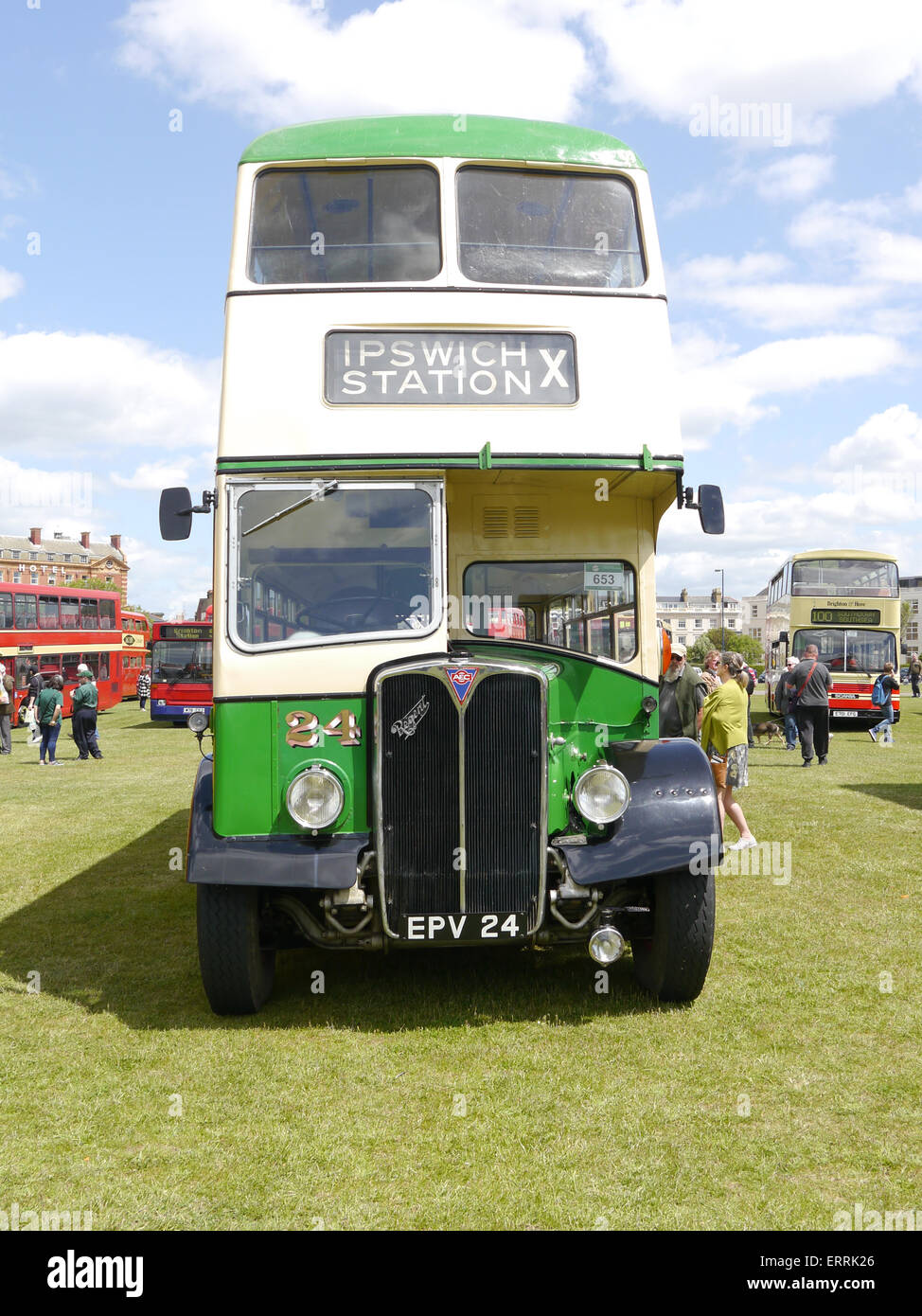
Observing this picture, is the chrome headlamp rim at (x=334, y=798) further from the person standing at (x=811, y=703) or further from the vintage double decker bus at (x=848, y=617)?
the vintage double decker bus at (x=848, y=617)

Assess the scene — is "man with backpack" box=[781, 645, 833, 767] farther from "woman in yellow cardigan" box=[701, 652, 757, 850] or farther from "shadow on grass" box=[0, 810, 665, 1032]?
"shadow on grass" box=[0, 810, 665, 1032]

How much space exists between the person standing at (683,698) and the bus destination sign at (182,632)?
885 inches

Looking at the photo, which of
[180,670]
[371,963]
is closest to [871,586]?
[180,670]

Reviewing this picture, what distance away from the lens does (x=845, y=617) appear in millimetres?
29234

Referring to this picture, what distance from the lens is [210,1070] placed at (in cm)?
521

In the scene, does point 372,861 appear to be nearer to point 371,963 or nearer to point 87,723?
point 371,963

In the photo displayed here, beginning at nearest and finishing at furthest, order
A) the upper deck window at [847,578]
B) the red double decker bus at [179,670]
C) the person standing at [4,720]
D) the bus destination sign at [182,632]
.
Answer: the person standing at [4,720] < the upper deck window at [847,578] < the red double decker bus at [179,670] < the bus destination sign at [182,632]

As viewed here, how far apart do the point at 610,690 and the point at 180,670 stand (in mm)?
26451

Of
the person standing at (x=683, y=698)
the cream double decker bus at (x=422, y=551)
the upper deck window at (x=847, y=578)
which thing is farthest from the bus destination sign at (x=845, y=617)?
the cream double decker bus at (x=422, y=551)

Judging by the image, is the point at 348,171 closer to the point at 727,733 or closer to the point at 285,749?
the point at 285,749

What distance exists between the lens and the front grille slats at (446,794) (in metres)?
5.68

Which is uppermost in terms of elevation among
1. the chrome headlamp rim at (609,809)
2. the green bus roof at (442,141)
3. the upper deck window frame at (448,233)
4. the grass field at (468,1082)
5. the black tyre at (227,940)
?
the green bus roof at (442,141)

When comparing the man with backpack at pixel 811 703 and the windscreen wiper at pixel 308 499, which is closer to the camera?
the windscreen wiper at pixel 308 499

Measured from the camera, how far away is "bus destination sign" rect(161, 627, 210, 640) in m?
32.0
